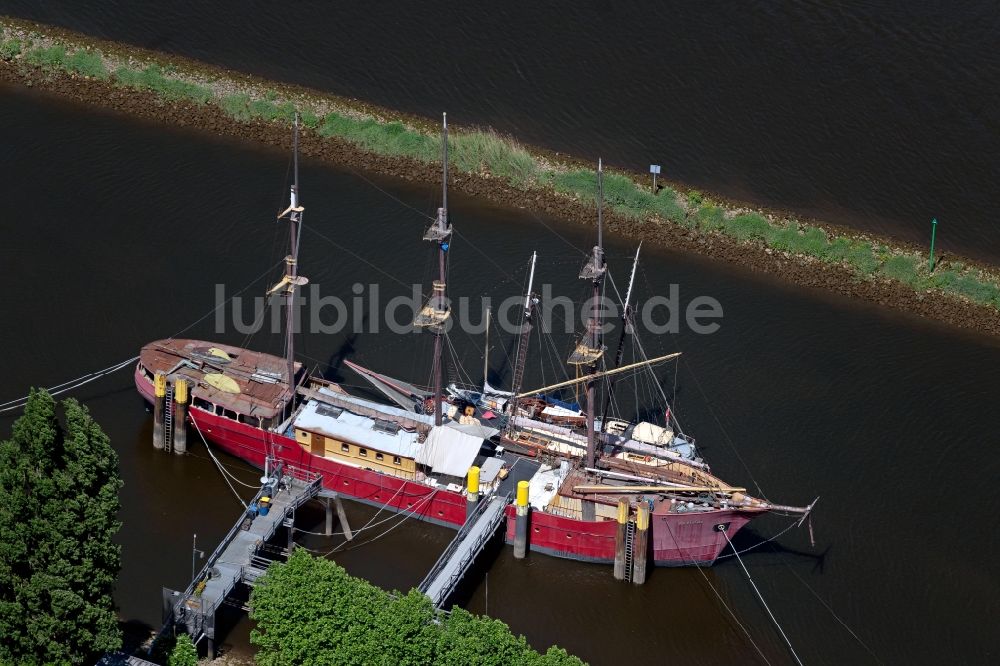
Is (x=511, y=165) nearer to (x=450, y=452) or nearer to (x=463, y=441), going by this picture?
(x=463, y=441)

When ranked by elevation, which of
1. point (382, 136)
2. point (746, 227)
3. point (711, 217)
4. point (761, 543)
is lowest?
point (761, 543)

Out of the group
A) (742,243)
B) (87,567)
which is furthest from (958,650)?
(87,567)

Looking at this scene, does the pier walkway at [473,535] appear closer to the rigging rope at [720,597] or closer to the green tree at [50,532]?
the rigging rope at [720,597]

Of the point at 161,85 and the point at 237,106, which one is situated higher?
the point at 161,85

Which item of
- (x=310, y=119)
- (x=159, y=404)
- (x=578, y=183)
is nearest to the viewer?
(x=159, y=404)

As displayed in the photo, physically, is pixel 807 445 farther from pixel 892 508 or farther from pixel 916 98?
pixel 916 98

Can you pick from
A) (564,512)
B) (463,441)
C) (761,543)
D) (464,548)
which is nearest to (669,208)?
(463,441)

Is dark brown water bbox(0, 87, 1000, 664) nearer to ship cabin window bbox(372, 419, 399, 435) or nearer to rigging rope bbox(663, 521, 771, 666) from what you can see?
rigging rope bbox(663, 521, 771, 666)
